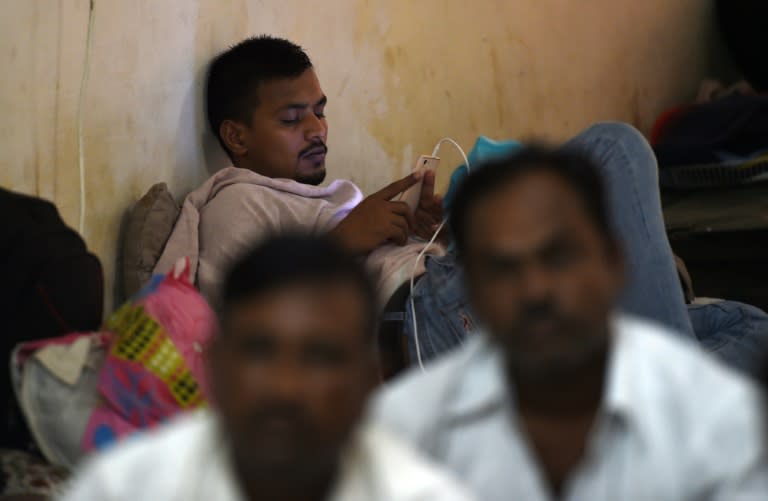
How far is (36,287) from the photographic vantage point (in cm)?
225

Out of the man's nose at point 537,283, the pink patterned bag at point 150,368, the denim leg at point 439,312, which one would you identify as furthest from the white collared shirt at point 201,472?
the denim leg at point 439,312

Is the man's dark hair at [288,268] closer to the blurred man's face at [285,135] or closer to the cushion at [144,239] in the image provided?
the cushion at [144,239]

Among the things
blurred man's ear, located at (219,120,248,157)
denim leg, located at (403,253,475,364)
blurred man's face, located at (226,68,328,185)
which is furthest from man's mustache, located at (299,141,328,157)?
denim leg, located at (403,253,475,364)

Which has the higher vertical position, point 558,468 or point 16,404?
point 558,468

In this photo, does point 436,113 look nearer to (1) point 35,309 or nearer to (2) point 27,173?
(2) point 27,173

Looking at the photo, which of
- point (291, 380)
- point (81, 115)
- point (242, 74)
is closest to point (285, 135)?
point (242, 74)

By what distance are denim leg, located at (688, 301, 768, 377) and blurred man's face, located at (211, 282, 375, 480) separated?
1.60 metres

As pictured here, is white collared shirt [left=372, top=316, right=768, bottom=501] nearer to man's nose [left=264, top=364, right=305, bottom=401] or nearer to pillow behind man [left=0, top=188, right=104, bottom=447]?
man's nose [left=264, top=364, right=305, bottom=401]

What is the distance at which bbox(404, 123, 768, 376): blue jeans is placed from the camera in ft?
8.09

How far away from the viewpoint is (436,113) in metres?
4.18

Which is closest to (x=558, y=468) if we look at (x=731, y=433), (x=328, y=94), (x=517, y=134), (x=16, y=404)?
(x=731, y=433)

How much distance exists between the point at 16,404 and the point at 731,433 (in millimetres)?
1326

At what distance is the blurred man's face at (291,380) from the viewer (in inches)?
53.7

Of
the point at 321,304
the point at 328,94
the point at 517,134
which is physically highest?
the point at 321,304
